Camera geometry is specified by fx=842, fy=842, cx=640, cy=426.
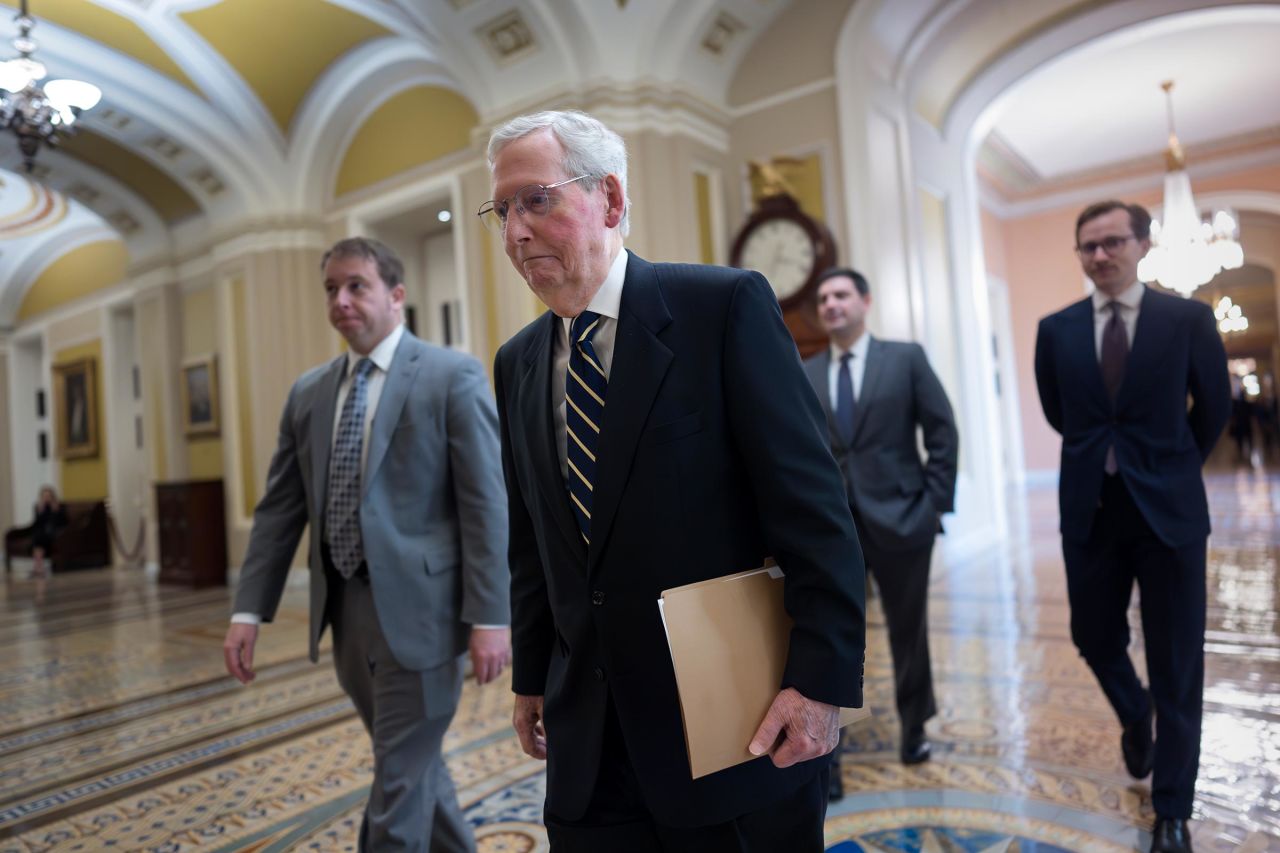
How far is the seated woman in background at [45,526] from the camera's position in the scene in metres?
11.3

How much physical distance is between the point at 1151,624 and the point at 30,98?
671 centimetres

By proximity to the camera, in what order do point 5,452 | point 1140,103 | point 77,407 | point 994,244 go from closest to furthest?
point 1140,103
point 77,407
point 994,244
point 5,452

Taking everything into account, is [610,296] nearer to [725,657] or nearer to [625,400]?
[625,400]

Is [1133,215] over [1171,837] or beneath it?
over

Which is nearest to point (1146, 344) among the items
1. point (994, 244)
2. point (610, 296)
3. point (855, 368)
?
point (855, 368)

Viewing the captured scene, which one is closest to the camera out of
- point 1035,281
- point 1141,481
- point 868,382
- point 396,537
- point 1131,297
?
point 396,537

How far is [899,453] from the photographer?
294 cm

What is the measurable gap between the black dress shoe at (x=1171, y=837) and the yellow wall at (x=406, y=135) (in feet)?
22.0

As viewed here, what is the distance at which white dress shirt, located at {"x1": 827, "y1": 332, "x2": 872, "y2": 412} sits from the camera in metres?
3.06

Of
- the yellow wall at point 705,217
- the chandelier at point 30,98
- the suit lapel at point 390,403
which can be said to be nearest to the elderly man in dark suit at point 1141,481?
the suit lapel at point 390,403

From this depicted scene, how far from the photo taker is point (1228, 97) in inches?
401

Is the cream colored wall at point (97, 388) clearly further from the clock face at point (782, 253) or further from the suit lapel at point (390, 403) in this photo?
the suit lapel at point (390, 403)

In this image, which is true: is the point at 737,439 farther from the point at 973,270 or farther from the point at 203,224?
the point at 203,224

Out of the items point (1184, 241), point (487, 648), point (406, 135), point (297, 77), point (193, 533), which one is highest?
point (297, 77)
